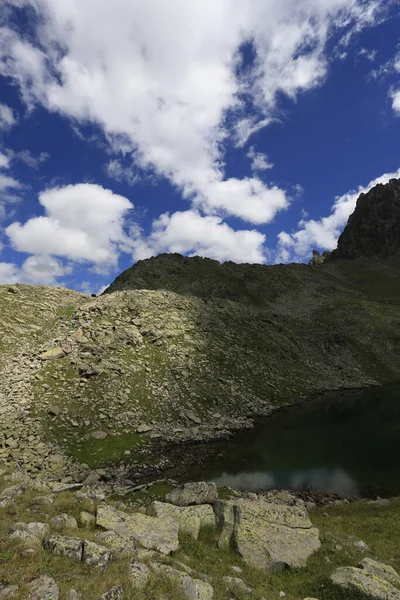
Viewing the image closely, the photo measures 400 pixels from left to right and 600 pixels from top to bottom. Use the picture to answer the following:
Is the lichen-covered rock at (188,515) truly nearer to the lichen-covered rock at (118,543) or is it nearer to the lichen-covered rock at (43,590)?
Result: the lichen-covered rock at (118,543)

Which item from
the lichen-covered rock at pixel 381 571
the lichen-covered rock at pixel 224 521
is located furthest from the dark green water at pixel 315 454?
the lichen-covered rock at pixel 381 571

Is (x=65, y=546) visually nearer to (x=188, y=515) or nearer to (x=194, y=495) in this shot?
(x=188, y=515)

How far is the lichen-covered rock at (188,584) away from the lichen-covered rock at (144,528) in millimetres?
2073

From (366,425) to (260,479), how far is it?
28.3 m

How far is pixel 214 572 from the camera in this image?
527 inches

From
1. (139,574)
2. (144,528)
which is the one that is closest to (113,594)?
(139,574)

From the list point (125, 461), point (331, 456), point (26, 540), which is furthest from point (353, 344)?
point (26, 540)

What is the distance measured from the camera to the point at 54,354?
145 feet

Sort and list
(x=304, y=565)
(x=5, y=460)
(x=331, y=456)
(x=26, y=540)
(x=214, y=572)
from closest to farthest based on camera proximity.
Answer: (x=26, y=540) → (x=214, y=572) → (x=304, y=565) → (x=5, y=460) → (x=331, y=456)

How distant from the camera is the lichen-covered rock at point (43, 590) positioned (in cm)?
938

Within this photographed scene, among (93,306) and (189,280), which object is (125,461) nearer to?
(93,306)

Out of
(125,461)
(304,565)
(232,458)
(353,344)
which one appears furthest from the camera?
(353,344)

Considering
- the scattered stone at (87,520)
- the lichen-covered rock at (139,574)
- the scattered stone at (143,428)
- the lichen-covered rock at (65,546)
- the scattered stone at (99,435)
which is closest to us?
the lichen-covered rock at (139,574)

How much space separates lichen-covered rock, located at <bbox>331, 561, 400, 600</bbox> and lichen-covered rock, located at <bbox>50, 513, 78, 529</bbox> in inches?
423
